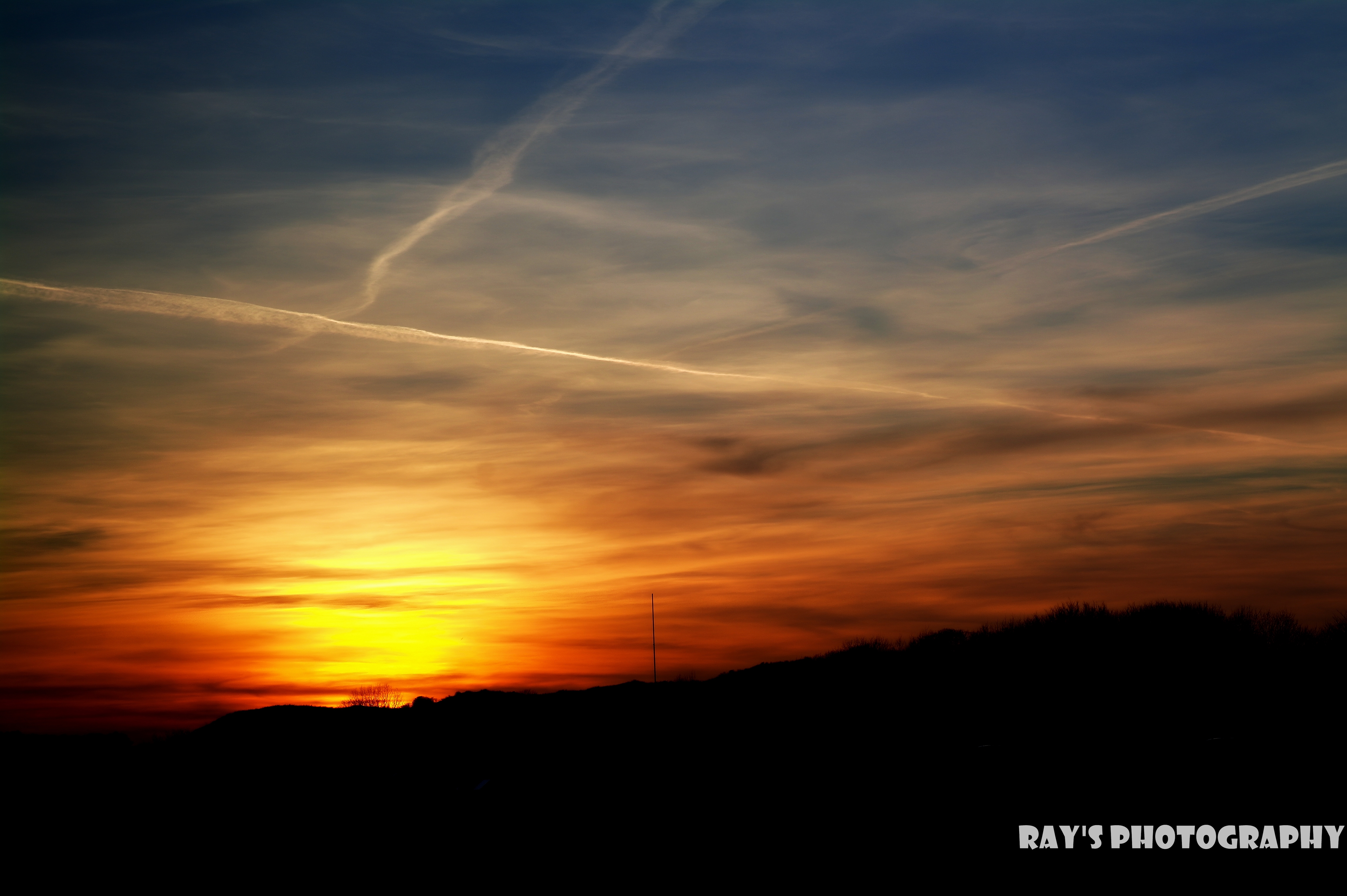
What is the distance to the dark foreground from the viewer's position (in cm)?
1059

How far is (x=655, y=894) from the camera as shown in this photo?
410 inches

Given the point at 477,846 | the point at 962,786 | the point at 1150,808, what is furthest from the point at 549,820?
the point at 1150,808

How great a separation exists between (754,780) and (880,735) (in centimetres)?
372

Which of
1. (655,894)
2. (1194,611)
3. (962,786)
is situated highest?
(1194,611)

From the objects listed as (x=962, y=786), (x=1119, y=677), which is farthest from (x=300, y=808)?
(x=1119, y=677)

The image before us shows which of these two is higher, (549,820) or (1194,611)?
(1194,611)

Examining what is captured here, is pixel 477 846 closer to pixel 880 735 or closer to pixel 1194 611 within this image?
pixel 880 735

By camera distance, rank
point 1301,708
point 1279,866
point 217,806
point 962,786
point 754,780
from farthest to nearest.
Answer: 1. point 217,806
2. point 1301,708
3. point 754,780
4. point 962,786
5. point 1279,866

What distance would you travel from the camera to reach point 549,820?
1297 cm

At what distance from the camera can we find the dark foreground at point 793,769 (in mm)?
10586

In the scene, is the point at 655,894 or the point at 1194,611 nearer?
the point at 655,894

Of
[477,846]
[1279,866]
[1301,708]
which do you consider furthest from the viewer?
[1301,708]

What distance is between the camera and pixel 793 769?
13.9 meters

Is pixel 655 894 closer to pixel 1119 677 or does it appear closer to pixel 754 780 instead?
pixel 754 780
